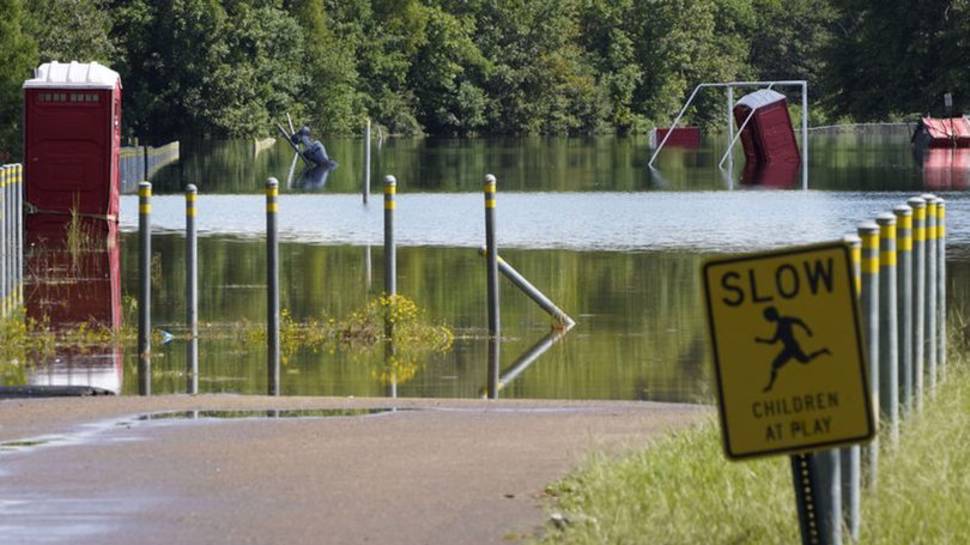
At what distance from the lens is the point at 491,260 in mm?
18453

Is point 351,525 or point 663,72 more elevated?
point 663,72

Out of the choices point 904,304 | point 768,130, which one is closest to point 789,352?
point 904,304

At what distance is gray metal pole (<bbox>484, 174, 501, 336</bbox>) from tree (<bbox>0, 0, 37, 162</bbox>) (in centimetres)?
3400

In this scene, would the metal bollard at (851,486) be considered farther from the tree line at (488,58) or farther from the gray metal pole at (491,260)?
the tree line at (488,58)

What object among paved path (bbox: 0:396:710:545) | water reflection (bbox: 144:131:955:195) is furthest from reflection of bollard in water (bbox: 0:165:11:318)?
water reflection (bbox: 144:131:955:195)

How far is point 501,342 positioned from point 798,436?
36.0 feet

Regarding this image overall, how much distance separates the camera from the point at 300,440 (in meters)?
12.4

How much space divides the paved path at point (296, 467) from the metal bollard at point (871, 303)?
54.5 inches

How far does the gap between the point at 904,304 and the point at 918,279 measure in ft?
3.76

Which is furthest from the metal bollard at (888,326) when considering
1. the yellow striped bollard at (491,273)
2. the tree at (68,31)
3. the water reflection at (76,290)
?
the tree at (68,31)

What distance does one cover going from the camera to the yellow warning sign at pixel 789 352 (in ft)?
24.2

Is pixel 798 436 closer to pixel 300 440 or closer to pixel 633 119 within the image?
pixel 300 440

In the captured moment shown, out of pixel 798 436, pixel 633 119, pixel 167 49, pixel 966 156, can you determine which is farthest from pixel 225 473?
pixel 633 119

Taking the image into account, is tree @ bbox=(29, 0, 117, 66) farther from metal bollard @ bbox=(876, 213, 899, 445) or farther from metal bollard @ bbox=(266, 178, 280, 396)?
metal bollard @ bbox=(876, 213, 899, 445)
